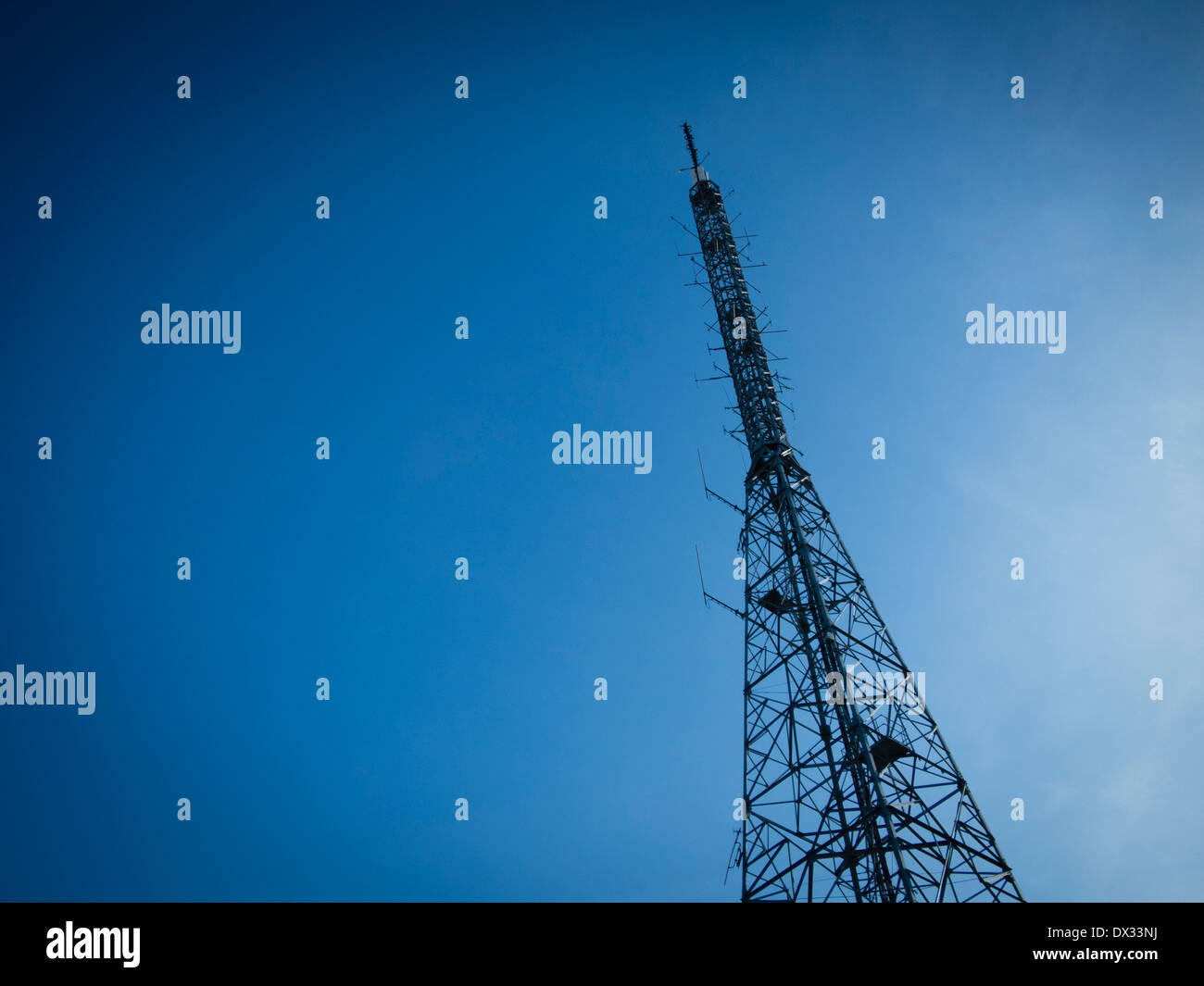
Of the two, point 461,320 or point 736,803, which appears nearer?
point 736,803

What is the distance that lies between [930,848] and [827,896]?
8.49 ft

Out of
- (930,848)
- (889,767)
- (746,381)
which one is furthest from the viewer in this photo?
(746,381)
